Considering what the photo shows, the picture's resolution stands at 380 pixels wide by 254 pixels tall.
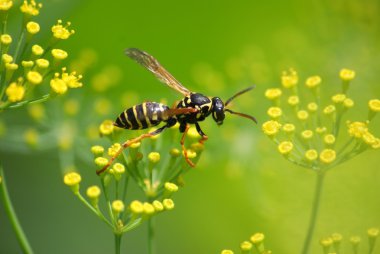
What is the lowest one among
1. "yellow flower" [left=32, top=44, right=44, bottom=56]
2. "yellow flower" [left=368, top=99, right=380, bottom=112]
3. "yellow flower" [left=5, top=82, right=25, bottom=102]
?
"yellow flower" [left=368, top=99, right=380, bottom=112]

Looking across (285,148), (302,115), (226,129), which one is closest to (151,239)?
(285,148)

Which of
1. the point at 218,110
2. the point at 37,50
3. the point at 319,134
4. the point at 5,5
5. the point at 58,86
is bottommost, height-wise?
the point at 218,110

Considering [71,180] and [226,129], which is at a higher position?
[71,180]

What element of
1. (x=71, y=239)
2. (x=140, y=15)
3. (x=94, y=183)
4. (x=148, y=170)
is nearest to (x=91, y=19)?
(x=140, y=15)

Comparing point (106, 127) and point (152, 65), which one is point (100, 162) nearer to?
point (106, 127)

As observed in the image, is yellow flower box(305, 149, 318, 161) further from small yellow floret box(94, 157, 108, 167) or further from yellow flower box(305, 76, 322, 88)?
small yellow floret box(94, 157, 108, 167)

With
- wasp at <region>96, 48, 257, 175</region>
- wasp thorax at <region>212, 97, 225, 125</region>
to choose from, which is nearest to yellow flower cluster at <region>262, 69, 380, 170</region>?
wasp at <region>96, 48, 257, 175</region>
